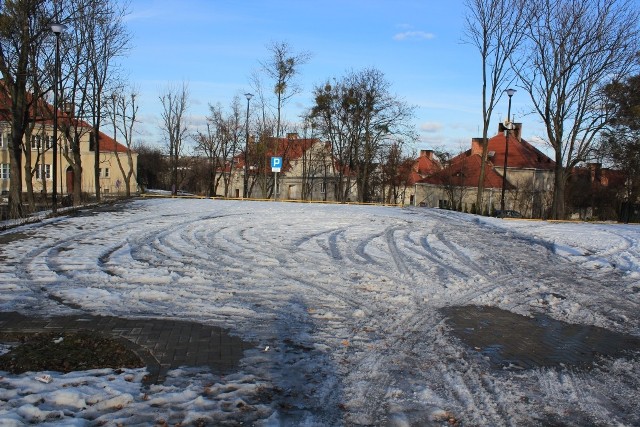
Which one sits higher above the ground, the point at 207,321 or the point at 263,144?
the point at 263,144

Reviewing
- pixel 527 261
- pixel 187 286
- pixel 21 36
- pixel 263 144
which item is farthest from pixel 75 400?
pixel 263 144

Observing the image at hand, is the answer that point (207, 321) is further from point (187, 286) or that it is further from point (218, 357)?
point (187, 286)

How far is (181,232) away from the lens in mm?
15297

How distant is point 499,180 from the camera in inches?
1937

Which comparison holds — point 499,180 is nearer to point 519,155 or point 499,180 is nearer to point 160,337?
point 519,155

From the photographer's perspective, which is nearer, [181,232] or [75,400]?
[75,400]

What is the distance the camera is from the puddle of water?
19.5ft

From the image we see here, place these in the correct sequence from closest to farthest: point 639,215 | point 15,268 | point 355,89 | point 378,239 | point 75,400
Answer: point 75,400
point 15,268
point 378,239
point 639,215
point 355,89

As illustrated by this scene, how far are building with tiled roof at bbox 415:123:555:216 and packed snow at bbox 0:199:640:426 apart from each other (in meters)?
33.9

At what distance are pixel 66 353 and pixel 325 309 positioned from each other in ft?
11.7

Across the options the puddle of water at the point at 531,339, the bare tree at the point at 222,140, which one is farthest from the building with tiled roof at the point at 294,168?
the puddle of water at the point at 531,339

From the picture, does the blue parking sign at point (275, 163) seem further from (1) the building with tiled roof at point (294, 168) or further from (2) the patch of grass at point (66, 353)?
(2) the patch of grass at point (66, 353)

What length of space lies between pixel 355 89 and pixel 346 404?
146 feet

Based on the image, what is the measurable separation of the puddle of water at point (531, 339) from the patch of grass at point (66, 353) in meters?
3.95
